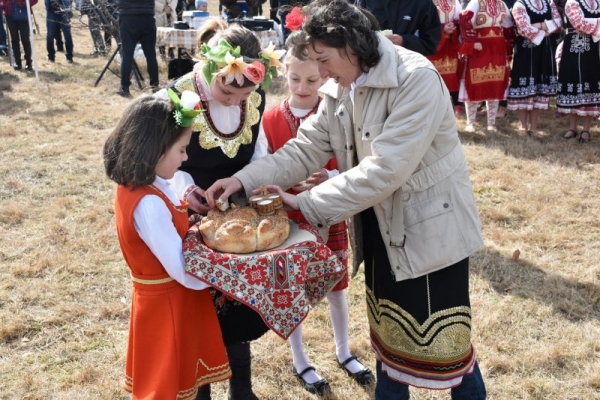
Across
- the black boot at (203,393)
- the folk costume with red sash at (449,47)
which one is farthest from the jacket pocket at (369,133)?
the folk costume with red sash at (449,47)

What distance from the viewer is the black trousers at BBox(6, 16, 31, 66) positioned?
1184 cm

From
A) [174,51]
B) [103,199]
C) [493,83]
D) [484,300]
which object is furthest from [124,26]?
[484,300]

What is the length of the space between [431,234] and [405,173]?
0.25m

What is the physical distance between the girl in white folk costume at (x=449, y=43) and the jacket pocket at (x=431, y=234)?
5635 mm

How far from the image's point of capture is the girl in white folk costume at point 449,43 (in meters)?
7.55

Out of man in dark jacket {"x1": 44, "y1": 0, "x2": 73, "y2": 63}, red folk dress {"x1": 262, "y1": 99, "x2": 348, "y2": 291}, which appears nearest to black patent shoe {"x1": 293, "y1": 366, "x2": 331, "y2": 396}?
red folk dress {"x1": 262, "y1": 99, "x2": 348, "y2": 291}

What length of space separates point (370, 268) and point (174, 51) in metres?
10.8

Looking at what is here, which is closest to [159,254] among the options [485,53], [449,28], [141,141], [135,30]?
[141,141]

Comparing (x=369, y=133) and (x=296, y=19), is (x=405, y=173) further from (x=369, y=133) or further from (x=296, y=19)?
(x=296, y=19)

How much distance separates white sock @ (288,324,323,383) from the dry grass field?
8 cm

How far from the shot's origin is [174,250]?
215 centimetres

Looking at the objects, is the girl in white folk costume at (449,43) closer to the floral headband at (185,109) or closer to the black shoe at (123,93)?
the black shoe at (123,93)

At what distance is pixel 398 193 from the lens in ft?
7.47

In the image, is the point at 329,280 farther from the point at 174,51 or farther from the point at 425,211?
the point at 174,51
